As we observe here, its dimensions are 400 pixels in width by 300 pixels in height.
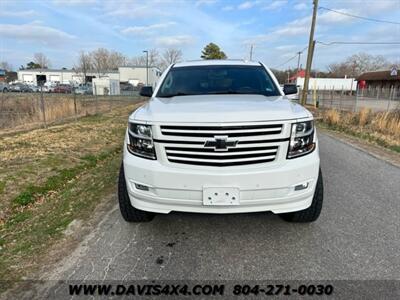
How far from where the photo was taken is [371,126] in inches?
485

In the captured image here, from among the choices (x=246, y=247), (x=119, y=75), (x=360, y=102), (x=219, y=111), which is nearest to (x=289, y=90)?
(x=219, y=111)

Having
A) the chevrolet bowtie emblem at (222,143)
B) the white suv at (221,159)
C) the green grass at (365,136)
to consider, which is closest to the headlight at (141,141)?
the white suv at (221,159)

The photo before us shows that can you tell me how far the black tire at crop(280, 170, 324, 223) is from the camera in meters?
3.26

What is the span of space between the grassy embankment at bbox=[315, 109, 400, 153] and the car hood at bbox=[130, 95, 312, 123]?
682cm

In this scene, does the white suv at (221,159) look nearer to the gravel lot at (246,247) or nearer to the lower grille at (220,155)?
the lower grille at (220,155)

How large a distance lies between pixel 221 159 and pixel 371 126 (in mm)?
11641

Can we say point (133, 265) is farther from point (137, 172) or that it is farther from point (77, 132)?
point (77, 132)

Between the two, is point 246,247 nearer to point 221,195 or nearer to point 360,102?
point 221,195

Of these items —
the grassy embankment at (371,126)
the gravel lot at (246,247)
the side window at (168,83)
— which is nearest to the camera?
the gravel lot at (246,247)

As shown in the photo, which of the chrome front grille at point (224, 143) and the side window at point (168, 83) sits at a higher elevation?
the side window at point (168, 83)

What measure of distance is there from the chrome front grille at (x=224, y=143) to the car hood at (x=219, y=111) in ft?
0.25

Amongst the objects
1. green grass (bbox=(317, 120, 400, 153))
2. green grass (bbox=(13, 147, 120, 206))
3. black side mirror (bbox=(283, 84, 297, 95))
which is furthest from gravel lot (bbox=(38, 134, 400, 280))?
green grass (bbox=(317, 120, 400, 153))

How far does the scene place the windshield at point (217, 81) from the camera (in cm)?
407

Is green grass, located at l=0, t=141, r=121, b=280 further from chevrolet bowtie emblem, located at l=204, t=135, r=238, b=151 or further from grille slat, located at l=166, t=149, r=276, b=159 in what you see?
chevrolet bowtie emblem, located at l=204, t=135, r=238, b=151
